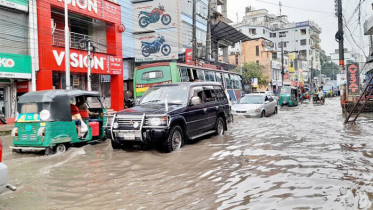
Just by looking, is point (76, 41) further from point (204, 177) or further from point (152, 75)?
point (204, 177)

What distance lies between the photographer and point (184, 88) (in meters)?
9.31

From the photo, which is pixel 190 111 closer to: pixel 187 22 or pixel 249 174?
pixel 249 174

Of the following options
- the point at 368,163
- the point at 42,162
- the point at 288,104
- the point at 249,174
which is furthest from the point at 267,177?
the point at 288,104

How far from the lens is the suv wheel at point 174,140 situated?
7.89 metres

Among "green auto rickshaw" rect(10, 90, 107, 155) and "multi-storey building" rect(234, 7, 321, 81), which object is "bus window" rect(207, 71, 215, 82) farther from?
"multi-storey building" rect(234, 7, 321, 81)

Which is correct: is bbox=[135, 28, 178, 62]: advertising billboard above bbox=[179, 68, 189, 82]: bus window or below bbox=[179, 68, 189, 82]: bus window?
above

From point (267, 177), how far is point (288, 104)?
91.3 feet

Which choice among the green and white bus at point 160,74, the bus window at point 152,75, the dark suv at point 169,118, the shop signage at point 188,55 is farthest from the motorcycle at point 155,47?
the dark suv at point 169,118

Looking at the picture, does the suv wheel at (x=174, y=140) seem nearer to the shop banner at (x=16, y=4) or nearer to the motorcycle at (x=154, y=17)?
the shop banner at (x=16, y=4)

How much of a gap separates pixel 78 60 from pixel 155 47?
1440 cm

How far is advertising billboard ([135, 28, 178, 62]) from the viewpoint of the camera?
3256 centimetres

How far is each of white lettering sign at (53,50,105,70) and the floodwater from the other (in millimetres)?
10873

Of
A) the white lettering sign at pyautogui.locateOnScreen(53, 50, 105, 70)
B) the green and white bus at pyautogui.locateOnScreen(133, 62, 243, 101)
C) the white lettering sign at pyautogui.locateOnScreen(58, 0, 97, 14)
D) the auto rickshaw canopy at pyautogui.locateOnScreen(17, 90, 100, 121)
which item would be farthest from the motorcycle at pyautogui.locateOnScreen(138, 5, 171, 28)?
the auto rickshaw canopy at pyautogui.locateOnScreen(17, 90, 100, 121)

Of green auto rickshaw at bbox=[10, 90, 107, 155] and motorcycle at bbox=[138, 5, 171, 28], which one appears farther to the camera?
motorcycle at bbox=[138, 5, 171, 28]
